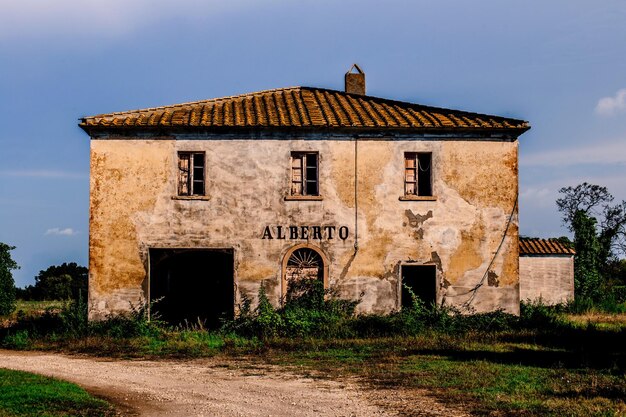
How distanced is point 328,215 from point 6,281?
1505cm

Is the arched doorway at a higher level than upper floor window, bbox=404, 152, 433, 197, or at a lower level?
lower

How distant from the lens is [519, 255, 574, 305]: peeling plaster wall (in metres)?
29.7

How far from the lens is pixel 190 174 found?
65.3 ft

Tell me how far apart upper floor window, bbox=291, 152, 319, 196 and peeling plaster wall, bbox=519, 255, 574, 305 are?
13.3m

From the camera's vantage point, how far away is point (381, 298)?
778 inches

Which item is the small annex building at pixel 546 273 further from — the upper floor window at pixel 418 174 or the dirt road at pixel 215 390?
the dirt road at pixel 215 390

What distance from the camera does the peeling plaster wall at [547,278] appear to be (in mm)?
29719

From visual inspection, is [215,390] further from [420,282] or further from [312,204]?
[420,282]

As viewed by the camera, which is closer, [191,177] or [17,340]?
[17,340]

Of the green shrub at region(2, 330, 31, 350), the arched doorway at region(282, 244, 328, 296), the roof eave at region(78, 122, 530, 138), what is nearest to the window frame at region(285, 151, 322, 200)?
the roof eave at region(78, 122, 530, 138)

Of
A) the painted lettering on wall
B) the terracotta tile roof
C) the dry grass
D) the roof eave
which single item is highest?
the roof eave

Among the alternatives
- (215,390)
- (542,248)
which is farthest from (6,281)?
(542,248)

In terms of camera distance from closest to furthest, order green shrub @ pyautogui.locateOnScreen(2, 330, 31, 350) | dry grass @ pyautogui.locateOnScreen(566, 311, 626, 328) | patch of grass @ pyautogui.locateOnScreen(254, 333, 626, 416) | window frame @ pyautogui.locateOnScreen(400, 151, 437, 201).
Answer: patch of grass @ pyautogui.locateOnScreen(254, 333, 626, 416), green shrub @ pyautogui.locateOnScreen(2, 330, 31, 350), window frame @ pyautogui.locateOnScreen(400, 151, 437, 201), dry grass @ pyautogui.locateOnScreen(566, 311, 626, 328)

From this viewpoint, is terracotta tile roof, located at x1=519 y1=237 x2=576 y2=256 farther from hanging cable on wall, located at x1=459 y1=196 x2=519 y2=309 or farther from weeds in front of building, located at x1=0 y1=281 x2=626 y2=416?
hanging cable on wall, located at x1=459 y1=196 x2=519 y2=309
